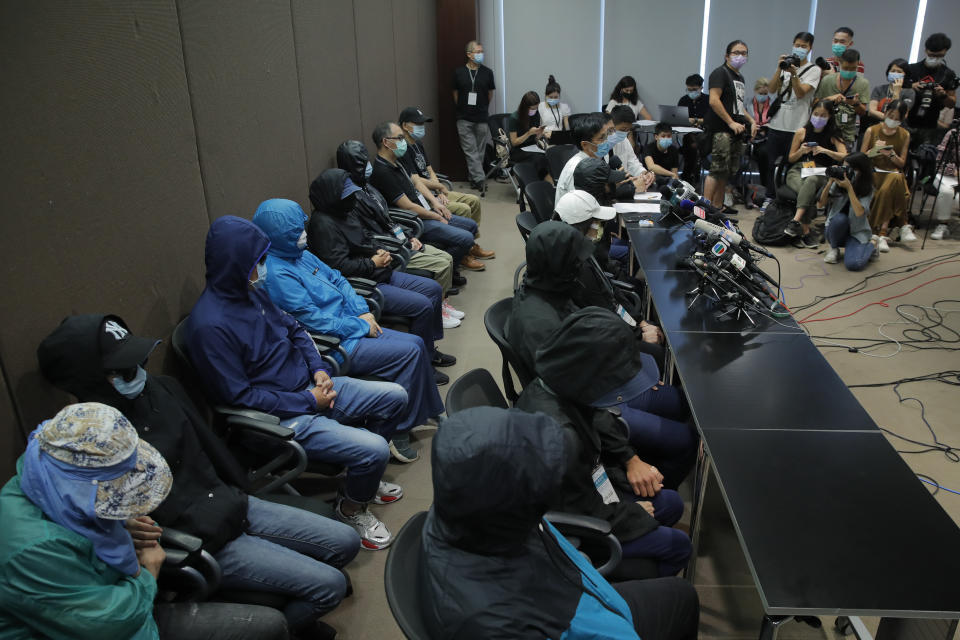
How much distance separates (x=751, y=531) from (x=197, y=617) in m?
1.53

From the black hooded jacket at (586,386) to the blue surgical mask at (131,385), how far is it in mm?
1160

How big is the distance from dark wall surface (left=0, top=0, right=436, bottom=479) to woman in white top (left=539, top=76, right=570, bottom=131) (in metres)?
4.84

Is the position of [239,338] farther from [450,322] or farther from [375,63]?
[375,63]

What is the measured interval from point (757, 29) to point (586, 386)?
8945 millimetres

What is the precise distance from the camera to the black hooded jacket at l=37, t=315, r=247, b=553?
72.4 inches

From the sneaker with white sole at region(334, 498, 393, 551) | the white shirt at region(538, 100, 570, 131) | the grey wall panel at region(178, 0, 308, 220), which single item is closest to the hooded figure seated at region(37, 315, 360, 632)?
the sneaker with white sole at region(334, 498, 393, 551)

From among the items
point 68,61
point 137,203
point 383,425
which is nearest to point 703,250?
point 383,425

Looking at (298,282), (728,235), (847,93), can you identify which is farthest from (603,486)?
(847,93)

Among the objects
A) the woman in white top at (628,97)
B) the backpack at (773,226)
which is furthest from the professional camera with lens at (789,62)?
the woman in white top at (628,97)

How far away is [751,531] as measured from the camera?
70.2 inches

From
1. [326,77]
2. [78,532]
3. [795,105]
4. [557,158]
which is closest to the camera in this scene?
[78,532]

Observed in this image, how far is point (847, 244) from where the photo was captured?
18.6ft

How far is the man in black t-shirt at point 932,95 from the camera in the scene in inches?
259

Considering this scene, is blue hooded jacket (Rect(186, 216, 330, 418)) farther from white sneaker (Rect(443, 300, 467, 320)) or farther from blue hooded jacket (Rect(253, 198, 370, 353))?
white sneaker (Rect(443, 300, 467, 320))
